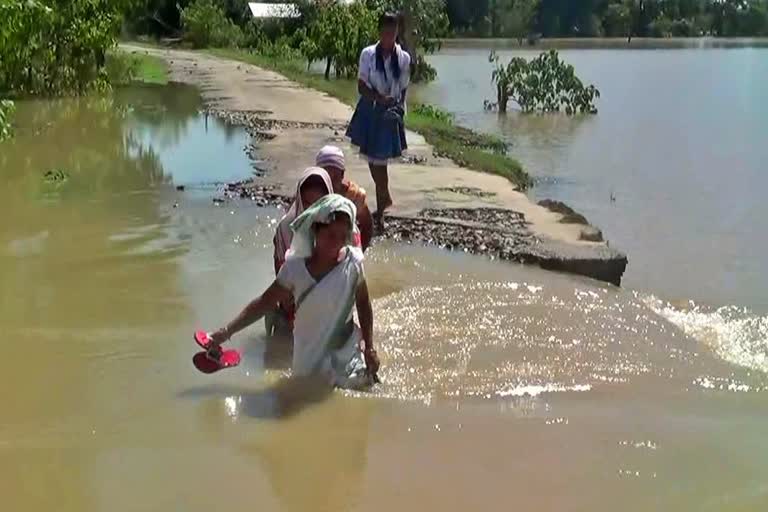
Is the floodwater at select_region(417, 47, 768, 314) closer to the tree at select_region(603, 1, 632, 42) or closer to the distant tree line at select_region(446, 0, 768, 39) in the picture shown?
the distant tree line at select_region(446, 0, 768, 39)

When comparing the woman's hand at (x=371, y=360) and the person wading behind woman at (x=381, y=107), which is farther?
the person wading behind woman at (x=381, y=107)

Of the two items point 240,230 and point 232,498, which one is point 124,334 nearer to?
point 232,498

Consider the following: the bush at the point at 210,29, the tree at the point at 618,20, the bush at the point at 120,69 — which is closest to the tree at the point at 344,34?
the bush at the point at 120,69

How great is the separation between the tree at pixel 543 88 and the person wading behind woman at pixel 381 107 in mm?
15264

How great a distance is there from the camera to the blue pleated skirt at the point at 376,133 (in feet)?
27.4

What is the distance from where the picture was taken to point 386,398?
15.6ft

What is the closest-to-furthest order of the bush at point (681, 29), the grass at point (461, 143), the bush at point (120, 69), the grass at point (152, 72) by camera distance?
the grass at point (461, 143), the bush at point (120, 69), the grass at point (152, 72), the bush at point (681, 29)

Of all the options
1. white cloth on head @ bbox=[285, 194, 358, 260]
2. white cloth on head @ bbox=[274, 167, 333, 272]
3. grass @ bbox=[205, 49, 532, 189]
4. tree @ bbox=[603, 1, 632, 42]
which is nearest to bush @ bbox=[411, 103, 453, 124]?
grass @ bbox=[205, 49, 532, 189]

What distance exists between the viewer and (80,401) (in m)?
4.69

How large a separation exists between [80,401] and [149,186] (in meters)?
6.08

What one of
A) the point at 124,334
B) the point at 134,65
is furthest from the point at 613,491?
the point at 134,65

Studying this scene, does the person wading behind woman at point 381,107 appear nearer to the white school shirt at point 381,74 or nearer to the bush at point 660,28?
the white school shirt at point 381,74

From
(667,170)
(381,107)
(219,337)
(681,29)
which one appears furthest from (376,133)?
(681,29)

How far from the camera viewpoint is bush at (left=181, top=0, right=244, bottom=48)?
1949 inches
